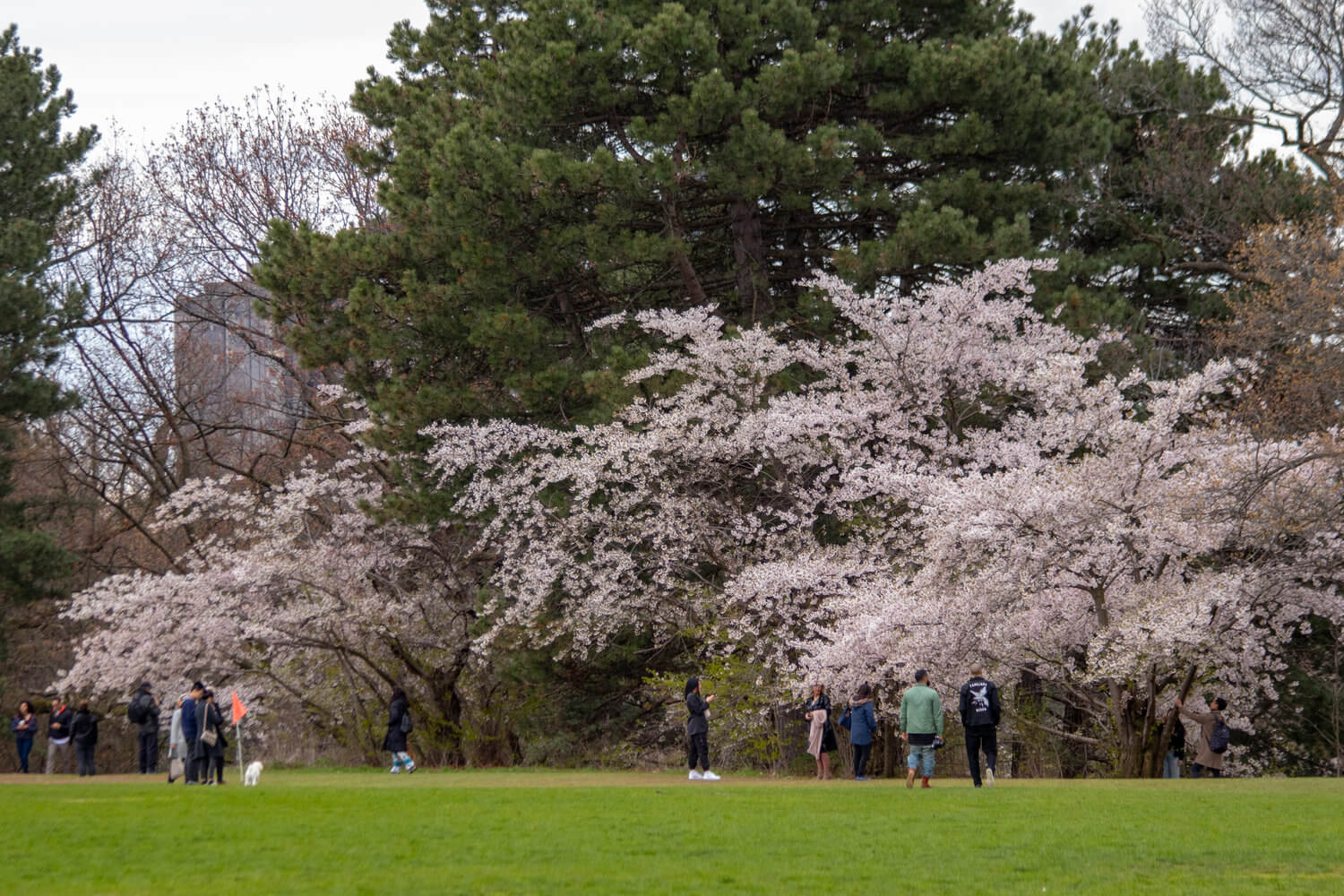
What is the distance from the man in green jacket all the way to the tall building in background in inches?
773

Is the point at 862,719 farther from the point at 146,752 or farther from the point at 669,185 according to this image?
the point at 146,752

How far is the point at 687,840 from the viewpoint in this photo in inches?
425

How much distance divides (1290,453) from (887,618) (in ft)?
17.5

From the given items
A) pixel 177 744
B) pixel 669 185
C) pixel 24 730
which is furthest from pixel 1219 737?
pixel 24 730

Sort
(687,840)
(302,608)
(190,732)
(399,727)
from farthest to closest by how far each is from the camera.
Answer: (302,608), (399,727), (190,732), (687,840)

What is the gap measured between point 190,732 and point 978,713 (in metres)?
11.3

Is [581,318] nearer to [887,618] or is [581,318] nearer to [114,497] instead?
[887,618]

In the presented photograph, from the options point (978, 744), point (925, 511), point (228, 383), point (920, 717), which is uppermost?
point (228, 383)

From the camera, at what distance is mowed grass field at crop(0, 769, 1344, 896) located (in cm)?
855

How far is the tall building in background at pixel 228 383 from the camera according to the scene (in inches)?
1331

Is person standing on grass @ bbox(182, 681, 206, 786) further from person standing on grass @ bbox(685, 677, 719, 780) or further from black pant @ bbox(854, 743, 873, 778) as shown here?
black pant @ bbox(854, 743, 873, 778)

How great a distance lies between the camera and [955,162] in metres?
24.1

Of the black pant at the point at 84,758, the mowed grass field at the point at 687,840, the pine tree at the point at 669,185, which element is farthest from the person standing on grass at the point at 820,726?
the black pant at the point at 84,758

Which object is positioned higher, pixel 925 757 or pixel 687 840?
pixel 925 757
